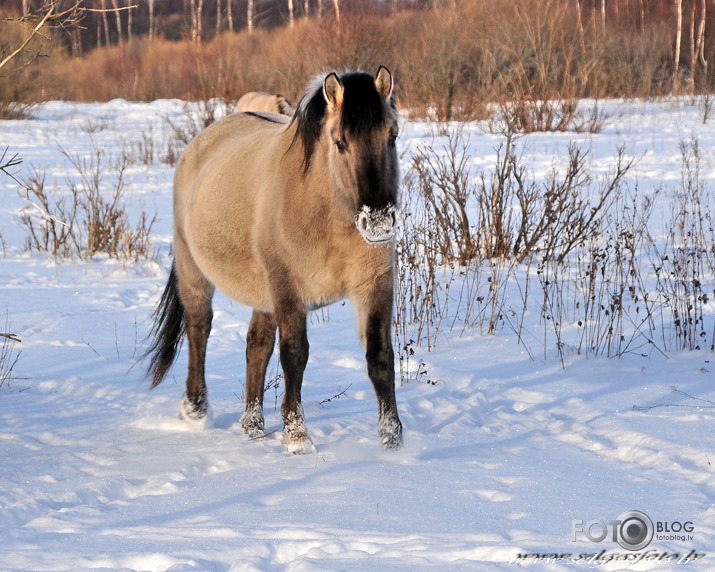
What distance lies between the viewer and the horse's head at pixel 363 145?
138 inches

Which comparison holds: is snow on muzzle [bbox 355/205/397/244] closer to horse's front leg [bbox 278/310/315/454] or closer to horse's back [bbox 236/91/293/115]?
horse's front leg [bbox 278/310/315/454]

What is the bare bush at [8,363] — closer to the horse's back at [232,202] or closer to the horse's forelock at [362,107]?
the horse's back at [232,202]

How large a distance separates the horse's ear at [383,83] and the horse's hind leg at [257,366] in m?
1.58

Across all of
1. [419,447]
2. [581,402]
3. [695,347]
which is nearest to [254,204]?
[419,447]

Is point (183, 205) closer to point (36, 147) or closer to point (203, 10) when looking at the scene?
point (36, 147)

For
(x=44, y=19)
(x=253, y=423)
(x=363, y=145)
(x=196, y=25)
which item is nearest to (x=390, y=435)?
(x=253, y=423)

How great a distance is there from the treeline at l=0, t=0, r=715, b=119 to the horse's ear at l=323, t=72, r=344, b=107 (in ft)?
39.4

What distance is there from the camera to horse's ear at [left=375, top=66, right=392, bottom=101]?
12.5 feet

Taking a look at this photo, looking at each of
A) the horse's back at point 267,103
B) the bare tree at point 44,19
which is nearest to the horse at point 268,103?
the horse's back at point 267,103

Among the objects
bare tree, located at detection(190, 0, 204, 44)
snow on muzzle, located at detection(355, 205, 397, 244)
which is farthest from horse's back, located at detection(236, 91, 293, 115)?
bare tree, located at detection(190, 0, 204, 44)

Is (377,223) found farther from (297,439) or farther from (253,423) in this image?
(253,423)

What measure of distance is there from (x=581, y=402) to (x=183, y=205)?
9.04ft

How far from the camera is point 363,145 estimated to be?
11.8 ft

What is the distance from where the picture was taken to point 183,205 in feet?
17.3
